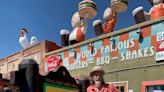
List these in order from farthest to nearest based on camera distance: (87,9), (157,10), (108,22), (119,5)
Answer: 1. (87,9)
2. (108,22)
3. (119,5)
4. (157,10)

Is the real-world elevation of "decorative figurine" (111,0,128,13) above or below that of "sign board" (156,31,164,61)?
above

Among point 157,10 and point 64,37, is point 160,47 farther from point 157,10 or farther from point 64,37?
point 64,37

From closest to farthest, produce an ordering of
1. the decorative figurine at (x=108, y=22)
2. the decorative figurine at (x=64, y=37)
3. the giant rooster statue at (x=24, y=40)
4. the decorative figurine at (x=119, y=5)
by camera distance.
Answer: the decorative figurine at (x=119, y=5) → the decorative figurine at (x=108, y=22) → the decorative figurine at (x=64, y=37) → the giant rooster statue at (x=24, y=40)

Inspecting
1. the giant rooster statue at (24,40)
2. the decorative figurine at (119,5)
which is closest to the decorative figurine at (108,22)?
the decorative figurine at (119,5)

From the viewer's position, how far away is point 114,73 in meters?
10.3

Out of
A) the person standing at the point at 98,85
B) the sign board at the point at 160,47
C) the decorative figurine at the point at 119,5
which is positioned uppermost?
the decorative figurine at the point at 119,5

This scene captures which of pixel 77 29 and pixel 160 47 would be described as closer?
pixel 160 47

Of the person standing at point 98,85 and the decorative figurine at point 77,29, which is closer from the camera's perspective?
the person standing at point 98,85

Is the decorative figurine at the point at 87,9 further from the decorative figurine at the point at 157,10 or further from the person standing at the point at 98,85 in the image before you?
the person standing at the point at 98,85

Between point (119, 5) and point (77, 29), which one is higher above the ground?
point (119, 5)

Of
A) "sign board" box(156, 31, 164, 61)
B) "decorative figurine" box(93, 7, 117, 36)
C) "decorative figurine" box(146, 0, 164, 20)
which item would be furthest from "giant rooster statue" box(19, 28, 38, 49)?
"sign board" box(156, 31, 164, 61)

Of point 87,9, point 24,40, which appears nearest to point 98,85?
point 87,9

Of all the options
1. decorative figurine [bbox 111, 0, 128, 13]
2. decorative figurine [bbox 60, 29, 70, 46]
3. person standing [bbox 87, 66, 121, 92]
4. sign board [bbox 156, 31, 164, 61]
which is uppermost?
decorative figurine [bbox 111, 0, 128, 13]

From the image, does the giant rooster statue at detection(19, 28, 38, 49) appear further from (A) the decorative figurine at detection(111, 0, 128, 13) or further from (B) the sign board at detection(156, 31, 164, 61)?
(B) the sign board at detection(156, 31, 164, 61)
